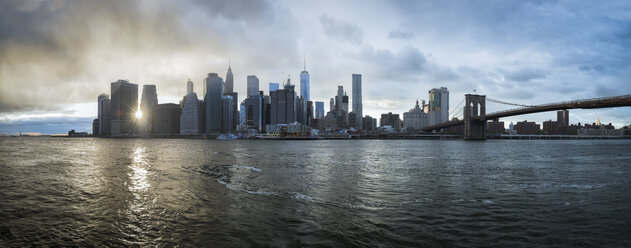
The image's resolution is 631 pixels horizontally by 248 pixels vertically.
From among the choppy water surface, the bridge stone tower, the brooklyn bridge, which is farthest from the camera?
the bridge stone tower

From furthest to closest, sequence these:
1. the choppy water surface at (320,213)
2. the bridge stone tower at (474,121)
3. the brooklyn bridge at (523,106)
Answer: the bridge stone tower at (474,121) → the brooklyn bridge at (523,106) → the choppy water surface at (320,213)

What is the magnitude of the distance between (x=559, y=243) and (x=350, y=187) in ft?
39.5

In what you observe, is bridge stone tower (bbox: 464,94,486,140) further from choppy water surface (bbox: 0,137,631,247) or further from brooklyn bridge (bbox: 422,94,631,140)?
choppy water surface (bbox: 0,137,631,247)

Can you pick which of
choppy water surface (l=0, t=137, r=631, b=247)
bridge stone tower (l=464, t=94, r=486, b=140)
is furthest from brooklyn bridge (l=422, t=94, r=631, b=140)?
choppy water surface (l=0, t=137, r=631, b=247)

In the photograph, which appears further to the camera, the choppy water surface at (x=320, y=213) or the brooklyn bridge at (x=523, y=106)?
the brooklyn bridge at (x=523, y=106)

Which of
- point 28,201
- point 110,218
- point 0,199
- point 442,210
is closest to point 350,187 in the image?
point 442,210

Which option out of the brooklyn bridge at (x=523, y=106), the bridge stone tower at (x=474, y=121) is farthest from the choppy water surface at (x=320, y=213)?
the bridge stone tower at (x=474, y=121)

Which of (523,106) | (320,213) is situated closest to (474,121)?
(523,106)

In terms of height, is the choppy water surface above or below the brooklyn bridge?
below

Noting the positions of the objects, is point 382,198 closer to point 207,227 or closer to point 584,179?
point 207,227

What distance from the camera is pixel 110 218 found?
13.7 m

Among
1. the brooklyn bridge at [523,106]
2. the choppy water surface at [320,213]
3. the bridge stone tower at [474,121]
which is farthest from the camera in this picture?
the bridge stone tower at [474,121]

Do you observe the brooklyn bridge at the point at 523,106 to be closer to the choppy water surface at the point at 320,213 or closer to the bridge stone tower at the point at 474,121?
the bridge stone tower at the point at 474,121

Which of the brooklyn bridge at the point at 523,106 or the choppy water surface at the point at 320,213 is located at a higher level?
the brooklyn bridge at the point at 523,106
